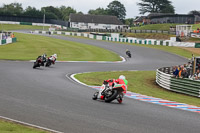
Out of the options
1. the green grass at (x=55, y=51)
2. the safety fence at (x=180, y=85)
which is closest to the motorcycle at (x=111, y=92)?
the safety fence at (x=180, y=85)

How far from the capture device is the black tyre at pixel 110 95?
45.0 feet

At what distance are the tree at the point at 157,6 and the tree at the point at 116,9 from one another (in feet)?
98.6

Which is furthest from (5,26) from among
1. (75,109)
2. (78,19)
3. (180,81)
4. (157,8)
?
(75,109)

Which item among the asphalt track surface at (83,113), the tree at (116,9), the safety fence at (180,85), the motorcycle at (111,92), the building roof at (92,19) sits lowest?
the safety fence at (180,85)

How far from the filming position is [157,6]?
14425cm

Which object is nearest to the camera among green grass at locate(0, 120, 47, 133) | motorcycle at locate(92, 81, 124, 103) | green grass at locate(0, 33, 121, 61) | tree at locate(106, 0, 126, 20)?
green grass at locate(0, 120, 47, 133)

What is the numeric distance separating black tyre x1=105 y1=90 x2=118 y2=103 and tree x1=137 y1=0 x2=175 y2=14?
132 metres

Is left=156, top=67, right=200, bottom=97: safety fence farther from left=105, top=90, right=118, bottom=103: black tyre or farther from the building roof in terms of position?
the building roof

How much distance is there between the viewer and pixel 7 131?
862 cm

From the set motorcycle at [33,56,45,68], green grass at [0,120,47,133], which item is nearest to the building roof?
motorcycle at [33,56,45,68]

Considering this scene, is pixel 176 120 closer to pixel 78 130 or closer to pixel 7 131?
pixel 78 130

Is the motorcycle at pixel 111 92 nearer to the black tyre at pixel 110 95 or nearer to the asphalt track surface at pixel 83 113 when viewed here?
the black tyre at pixel 110 95

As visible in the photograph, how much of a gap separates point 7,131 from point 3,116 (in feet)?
5.82

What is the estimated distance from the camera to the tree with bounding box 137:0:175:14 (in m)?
142
